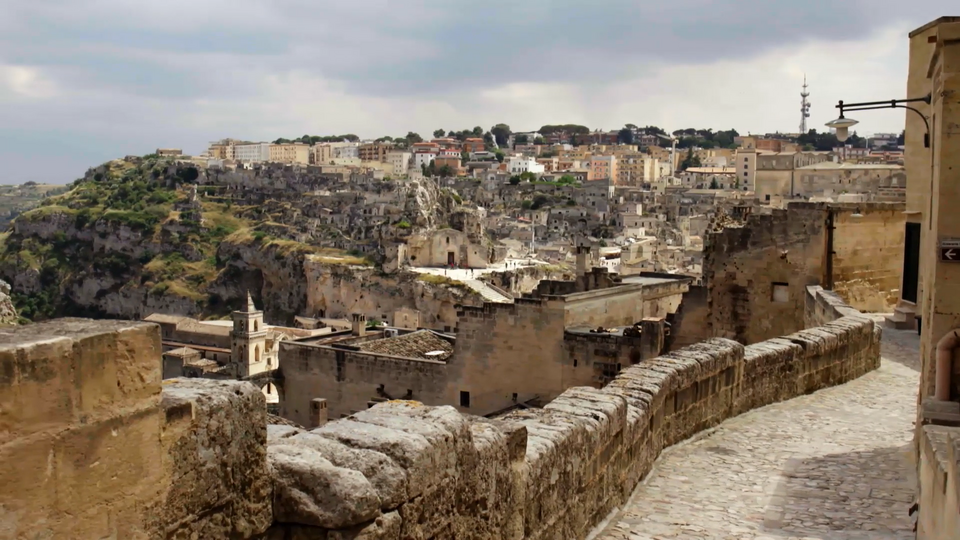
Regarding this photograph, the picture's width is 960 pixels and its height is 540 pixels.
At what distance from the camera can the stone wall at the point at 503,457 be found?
3.14 meters

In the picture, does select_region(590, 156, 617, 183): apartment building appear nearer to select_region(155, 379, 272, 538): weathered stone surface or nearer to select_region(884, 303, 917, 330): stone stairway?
select_region(884, 303, 917, 330): stone stairway

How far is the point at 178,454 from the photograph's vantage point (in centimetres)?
274

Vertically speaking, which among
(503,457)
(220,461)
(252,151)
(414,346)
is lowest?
(414,346)

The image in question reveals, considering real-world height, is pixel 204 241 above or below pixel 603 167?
below

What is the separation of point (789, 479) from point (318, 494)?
4839 mm

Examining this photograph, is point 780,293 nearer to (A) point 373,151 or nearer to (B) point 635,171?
(B) point 635,171

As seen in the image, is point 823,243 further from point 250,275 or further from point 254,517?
point 250,275

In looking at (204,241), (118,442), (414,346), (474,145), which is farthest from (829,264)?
(474,145)

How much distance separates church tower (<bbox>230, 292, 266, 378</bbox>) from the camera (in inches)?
2147

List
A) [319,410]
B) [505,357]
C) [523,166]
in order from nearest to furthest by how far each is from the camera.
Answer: [505,357] → [319,410] → [523,166]

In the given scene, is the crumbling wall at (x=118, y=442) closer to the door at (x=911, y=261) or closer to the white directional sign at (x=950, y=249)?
the white directional sign at (x=950, y=249)

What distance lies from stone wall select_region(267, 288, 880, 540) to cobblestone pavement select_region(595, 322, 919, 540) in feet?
0.67

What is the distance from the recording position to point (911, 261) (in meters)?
13.8

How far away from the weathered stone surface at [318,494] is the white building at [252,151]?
180 meters
